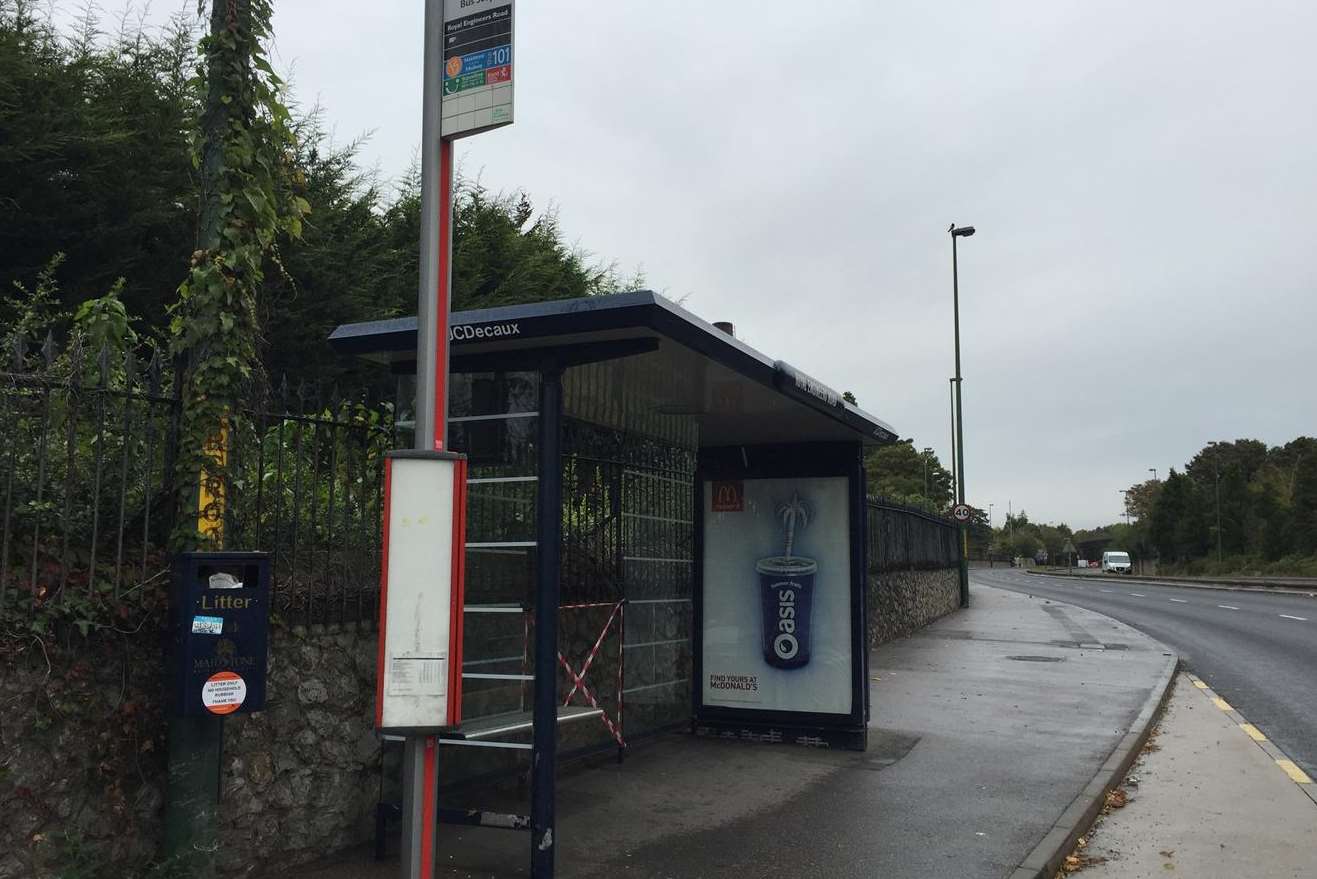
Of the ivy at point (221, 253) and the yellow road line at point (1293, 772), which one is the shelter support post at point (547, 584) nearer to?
the ivy at point (221, 253)

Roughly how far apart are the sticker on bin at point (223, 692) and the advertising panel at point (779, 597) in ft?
17.5

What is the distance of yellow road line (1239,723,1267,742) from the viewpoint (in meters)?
9.80

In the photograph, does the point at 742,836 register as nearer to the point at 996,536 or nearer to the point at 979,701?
the point at 979,701

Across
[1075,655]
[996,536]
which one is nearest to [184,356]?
[1075,655]

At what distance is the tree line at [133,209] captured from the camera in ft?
28.9

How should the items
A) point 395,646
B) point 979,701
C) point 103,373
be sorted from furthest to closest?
point 979,701 → point 103,373 → point 395,646

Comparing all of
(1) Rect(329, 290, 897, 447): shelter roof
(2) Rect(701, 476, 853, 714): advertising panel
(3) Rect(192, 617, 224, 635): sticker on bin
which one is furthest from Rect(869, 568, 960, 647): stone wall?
(3) Rect(192, 617, 224, 635): sticker on bin

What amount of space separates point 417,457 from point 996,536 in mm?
179255

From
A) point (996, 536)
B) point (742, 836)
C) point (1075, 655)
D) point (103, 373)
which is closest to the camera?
point (103, 373)

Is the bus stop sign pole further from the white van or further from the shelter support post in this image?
the white van

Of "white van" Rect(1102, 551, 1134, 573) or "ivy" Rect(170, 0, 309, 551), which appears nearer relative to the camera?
"ivy" Rect(170, 0, 309, 551)

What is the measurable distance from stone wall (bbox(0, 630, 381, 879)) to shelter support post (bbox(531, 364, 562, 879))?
1.07 metres

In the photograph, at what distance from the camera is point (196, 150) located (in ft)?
15.6

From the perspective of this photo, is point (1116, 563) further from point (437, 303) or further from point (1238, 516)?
point (437, 303)
